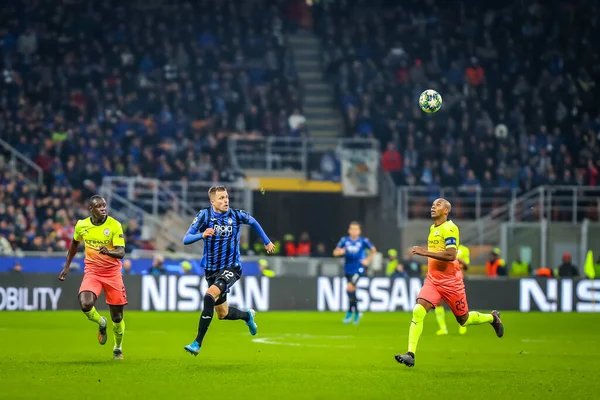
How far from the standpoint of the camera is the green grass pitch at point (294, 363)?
461 inches

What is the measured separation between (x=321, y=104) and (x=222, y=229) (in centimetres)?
2654

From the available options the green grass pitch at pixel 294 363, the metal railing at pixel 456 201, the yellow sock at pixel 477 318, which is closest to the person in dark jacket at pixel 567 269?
the metal railing at pixel 456 201

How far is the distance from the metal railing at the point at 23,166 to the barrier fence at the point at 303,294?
255 inches

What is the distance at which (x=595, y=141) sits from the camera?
124 feet

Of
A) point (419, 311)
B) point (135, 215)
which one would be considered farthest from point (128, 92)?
point (419, 311)

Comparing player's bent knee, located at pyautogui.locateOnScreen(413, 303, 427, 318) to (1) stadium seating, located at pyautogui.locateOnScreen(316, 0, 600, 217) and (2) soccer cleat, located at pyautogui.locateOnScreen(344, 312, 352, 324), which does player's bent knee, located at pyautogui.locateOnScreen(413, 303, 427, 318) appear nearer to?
(2) soccer cleat, located at pyautogui.locateOnScreen(344, 312, 352, 324)

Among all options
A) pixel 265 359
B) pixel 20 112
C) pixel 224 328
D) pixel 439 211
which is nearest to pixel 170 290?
pixel 224 328

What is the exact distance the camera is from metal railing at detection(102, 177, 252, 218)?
109 ft

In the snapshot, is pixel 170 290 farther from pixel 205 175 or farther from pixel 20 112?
pixel 20 112

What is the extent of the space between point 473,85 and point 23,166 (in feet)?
49.3

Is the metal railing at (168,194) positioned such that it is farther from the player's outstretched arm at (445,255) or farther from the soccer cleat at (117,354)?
the player's outstretched arm at (445,255)

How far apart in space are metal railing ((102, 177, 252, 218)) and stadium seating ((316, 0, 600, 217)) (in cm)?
513

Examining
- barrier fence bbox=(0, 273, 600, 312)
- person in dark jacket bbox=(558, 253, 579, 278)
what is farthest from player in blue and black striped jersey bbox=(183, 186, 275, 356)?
person in dark jacket bbox=(558, 253, 579, 278)

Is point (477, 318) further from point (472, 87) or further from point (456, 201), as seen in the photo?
point (472, 87)
